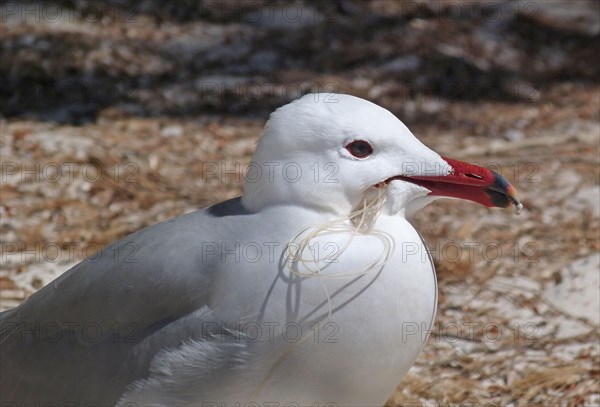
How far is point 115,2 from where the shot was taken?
23.3 feet

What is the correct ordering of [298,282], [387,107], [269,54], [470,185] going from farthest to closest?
[269,54] < [387,107] < [470,185] < [298,282]

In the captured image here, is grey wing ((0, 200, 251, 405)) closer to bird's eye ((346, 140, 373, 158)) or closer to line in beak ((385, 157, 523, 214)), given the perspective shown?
bird's eye ((346, 140, 373, 158))

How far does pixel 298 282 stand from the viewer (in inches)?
102

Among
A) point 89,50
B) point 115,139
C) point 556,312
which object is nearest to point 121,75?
point 89,50

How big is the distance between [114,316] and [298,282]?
22.9 inches

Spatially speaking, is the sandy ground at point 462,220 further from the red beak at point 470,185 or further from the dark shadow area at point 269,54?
the red beak at point 470,185

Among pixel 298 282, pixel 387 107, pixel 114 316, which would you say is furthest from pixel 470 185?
pixel 387 107

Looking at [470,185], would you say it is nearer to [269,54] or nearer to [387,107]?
[387,107]

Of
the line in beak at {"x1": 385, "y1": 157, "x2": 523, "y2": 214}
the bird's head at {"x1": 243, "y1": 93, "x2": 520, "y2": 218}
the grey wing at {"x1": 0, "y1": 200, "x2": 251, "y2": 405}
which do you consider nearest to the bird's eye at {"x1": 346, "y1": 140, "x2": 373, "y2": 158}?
the bird's head at {"x1": 243, "y1": 93, "x2": 520, "y2": 218}

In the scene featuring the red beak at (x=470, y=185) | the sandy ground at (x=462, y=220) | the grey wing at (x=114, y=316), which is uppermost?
the red beak at (x=470, y=185)

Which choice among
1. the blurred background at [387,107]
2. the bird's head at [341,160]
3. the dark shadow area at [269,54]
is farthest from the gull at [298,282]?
the dark shadow area at [269,54]

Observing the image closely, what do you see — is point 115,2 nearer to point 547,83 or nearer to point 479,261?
point 547,83

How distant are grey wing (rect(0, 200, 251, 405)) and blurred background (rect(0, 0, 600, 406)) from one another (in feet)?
4.05

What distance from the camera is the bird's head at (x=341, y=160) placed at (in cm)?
262
